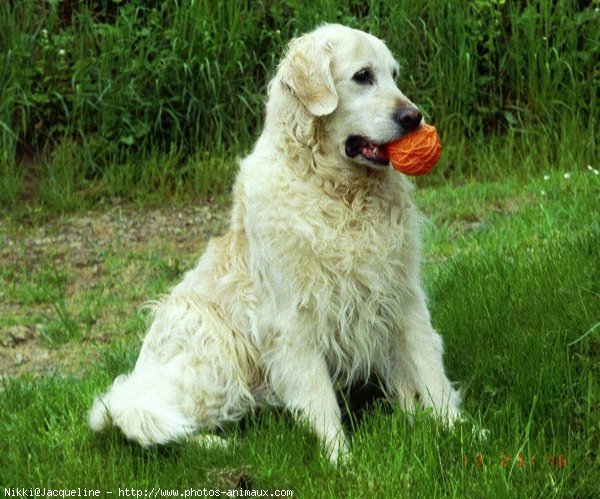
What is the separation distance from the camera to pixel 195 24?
865cm

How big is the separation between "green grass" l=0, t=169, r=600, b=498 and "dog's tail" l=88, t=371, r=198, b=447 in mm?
62

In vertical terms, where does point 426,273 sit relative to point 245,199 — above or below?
below

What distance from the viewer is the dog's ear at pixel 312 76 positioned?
405 cm

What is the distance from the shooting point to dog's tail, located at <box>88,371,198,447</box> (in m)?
3.87

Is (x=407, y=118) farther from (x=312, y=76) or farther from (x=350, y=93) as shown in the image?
(x=312, y=76)

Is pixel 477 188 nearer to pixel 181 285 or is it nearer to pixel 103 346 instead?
pixel 103 346

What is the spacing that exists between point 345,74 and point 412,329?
1012 millimetres

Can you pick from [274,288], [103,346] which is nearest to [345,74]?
[274,288]

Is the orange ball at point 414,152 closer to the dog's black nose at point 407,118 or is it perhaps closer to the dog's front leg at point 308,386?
the dog's black nose at point 407,118

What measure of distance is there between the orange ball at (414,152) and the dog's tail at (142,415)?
1234 millimetres

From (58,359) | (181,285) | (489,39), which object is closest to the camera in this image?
(181,285)

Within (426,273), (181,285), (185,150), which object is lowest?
(185,150)

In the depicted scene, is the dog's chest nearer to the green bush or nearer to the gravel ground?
the gravel ground

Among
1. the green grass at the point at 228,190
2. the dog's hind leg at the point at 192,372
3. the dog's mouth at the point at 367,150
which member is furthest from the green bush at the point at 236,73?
the dog's mouth at the point at 367,150
